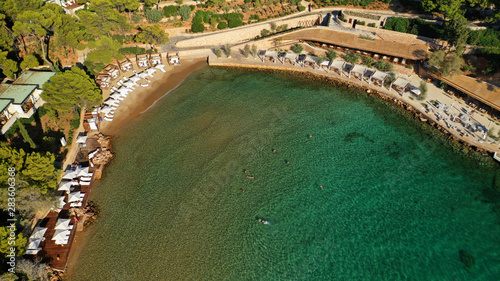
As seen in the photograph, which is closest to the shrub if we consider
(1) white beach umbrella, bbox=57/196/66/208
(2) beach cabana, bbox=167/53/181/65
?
(2) beach cabana, bbox=167/53/181/65

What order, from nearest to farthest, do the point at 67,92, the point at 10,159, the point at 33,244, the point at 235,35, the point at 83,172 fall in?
the point at 33,244 → the point at 10,159 → the point at 83,172 → the point at 67,92 → the point at 235,35

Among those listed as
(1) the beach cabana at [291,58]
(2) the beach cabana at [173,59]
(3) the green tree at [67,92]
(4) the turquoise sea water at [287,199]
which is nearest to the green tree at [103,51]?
(2) the beach cabana at [173,59]

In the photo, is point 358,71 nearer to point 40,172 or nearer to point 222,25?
point 222,25

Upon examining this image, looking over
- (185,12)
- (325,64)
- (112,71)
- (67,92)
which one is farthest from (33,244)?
(185,12)

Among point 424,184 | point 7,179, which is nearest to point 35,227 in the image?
point 7,179

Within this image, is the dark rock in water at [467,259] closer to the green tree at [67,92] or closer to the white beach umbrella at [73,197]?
the white beach umbrella at [73,197]

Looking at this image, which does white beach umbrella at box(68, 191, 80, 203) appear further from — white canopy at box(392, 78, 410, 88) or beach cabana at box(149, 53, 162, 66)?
white canopy at box(392, 78, 410, 88)

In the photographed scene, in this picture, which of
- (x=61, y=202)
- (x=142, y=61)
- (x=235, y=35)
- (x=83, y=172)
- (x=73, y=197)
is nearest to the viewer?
(x=61, y=202)

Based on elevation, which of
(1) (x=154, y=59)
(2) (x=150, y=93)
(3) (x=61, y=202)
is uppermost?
(1) (x=154, y=59)
